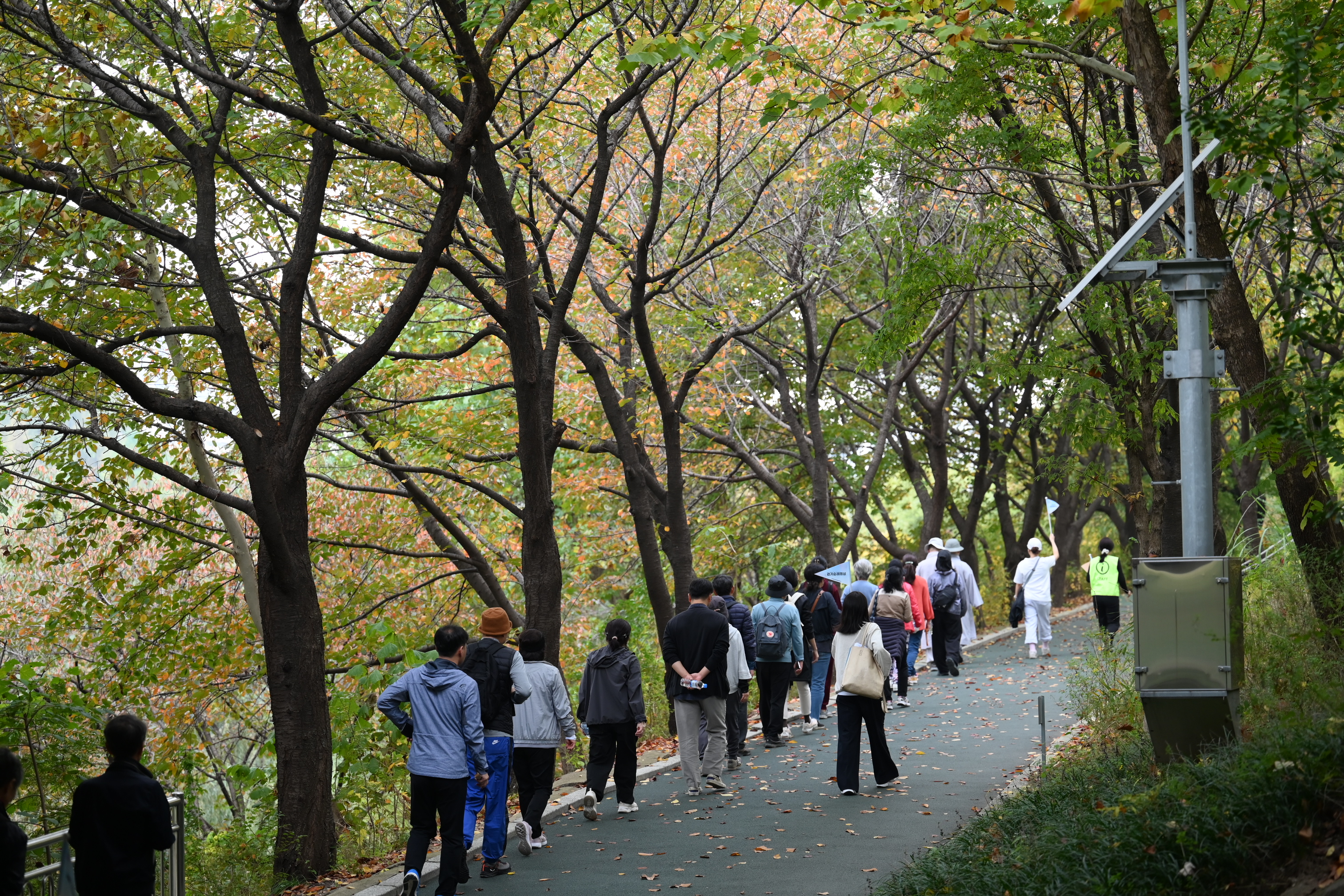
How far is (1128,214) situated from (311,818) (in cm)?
1134

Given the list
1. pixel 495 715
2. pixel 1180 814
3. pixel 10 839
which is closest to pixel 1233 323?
pixel 1180 814

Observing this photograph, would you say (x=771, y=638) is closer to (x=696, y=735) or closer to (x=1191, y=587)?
(x=696, y=735)

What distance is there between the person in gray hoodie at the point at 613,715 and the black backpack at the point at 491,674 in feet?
5.00

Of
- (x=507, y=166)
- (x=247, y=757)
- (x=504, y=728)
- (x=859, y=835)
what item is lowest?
(x=247, y=757)

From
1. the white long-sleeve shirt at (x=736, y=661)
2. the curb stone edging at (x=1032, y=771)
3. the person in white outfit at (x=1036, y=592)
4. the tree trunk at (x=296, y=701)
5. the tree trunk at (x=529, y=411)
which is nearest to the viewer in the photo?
the tree trunk at (x=296, y=701)

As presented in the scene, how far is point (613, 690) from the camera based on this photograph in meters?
11.0

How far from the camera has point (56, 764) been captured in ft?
35.2

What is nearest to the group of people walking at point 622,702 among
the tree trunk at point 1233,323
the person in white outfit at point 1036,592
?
the tree trunk at point 1233,323

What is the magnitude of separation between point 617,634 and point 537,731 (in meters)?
1.30

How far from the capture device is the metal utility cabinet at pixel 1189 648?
7.35m

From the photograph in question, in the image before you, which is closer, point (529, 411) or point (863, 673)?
point (863, 673)

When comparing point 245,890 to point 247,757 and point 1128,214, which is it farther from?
point 247,757

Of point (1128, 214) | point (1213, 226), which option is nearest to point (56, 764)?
point (1213, 226)

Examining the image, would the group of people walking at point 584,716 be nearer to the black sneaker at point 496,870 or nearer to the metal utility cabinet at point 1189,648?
the black sneaker at point 496,870
